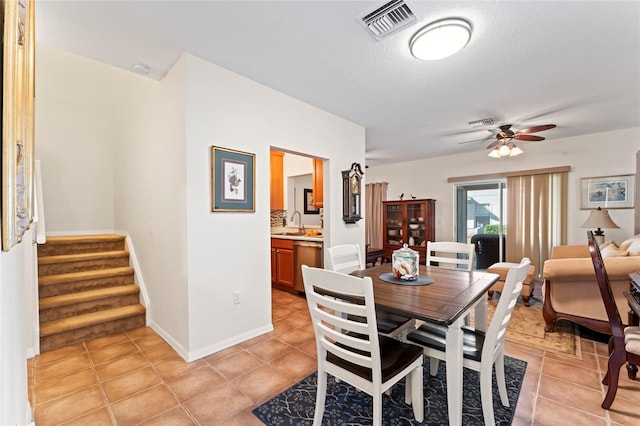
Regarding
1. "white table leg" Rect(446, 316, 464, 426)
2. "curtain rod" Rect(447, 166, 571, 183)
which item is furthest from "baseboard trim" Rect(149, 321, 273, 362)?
"curtain rod" Rect(447, 166, 571, 183)

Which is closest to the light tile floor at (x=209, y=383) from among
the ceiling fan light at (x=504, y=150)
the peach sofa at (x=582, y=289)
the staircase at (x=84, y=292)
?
the staircase at (x=84, y=292)

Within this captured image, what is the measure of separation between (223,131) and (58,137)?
325 centimetres

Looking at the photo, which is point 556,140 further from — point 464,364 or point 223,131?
point 223,131

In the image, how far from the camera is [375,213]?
697 centimetres

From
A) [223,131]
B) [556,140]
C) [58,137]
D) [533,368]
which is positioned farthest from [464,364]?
[58,137]

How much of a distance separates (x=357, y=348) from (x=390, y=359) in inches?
11.5

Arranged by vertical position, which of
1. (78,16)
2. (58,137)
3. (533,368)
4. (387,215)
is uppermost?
(78,16)

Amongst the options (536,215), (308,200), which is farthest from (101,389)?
(536,215)

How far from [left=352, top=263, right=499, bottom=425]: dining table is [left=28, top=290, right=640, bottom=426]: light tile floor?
593 millimetres

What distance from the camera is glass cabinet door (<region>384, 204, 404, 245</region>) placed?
6320mm

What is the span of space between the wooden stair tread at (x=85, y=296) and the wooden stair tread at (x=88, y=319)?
15 centimetres

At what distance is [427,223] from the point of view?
233 inches

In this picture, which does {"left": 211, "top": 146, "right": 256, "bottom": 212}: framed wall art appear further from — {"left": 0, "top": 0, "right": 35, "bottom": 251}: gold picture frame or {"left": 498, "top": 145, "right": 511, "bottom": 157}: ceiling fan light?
{"left": 498, "top": 145, "right": 511, "bottom": 157}: ceiling fan light

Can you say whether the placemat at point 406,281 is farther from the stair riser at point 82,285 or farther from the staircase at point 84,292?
the stair riser at point 82,285
